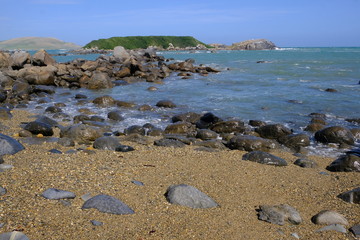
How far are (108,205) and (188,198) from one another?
1.05 meters

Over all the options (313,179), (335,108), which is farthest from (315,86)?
(313,179)

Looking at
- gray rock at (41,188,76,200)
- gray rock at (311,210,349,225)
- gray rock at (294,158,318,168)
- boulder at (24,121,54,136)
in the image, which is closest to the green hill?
boulder at (24,121,54,136)

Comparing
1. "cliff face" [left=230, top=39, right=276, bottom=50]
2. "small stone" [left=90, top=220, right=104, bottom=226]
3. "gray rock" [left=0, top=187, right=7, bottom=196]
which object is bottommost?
"cliff face" [left=230, top=39, right=276, bottom=50]

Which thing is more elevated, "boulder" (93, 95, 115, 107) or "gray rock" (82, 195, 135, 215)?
"gray rock" (82, 195, 135, 215)

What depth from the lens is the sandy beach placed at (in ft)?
12.1

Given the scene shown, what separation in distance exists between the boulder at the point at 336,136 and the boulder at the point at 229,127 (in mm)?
2091

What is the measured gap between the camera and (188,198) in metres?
4.49

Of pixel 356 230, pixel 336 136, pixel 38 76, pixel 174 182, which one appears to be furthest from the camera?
pixel 38 76

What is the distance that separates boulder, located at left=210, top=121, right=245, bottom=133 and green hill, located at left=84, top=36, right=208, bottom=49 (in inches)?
3859

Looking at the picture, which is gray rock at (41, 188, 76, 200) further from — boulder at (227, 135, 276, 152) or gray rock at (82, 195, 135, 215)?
boulder at (227, 135, 276, 152)

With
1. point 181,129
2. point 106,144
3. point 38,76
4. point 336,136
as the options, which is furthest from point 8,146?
point 38,76

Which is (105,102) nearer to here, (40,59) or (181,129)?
(181,129)

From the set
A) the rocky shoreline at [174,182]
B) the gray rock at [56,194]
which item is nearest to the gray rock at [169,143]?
the rocky shoreline at [174,182]

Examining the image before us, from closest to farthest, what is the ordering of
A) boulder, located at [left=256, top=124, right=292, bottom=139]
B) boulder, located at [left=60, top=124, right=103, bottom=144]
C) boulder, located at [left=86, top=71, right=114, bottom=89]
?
1. boulder, located at [left=60, top=124, right=103, bottom=144]
2. boulder, located at [left=256, top=124, right=292, bottom=139]
3. boulder, located at [left=86, top=71, right=114, bottom=89]
